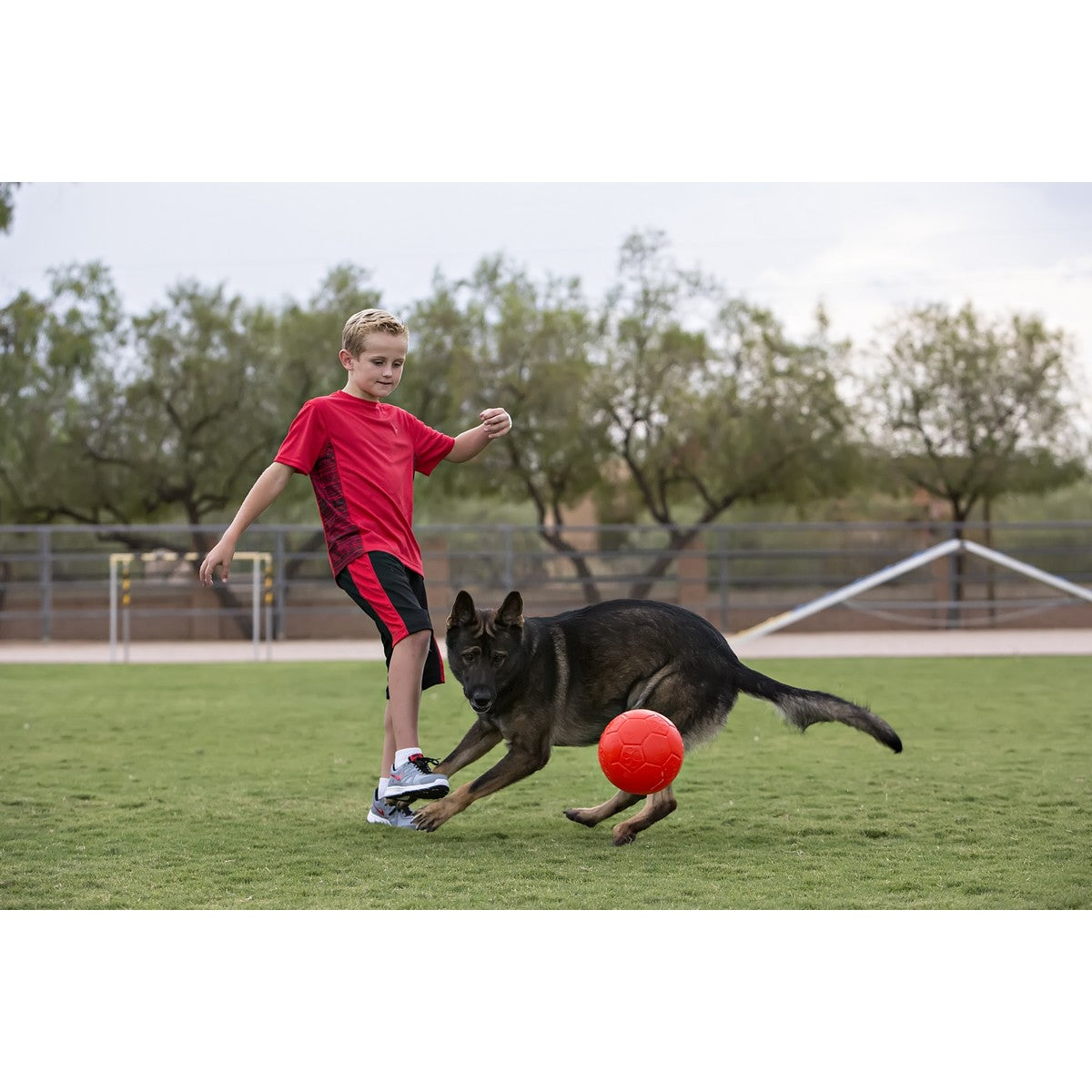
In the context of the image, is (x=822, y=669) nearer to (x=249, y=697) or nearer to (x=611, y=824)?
(x=249, y=697)

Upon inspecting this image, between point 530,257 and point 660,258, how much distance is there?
2.36 metres

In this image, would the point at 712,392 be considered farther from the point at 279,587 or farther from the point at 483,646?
the point at 483,646

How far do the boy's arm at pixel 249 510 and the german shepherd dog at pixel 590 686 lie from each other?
0.78m

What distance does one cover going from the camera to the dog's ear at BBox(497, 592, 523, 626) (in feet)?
15.7

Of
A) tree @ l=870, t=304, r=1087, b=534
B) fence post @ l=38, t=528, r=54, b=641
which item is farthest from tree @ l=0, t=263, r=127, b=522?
tree @ l=870, t=304, r=1087, b=534

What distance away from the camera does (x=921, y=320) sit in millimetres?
23406

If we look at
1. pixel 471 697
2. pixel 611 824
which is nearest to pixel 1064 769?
pixel 611 824

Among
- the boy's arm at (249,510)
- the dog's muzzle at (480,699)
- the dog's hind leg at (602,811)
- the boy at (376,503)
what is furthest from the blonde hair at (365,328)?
the dog's hind leg at (602,811)

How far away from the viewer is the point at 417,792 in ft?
15.1

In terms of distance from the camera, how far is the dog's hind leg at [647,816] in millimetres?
4613

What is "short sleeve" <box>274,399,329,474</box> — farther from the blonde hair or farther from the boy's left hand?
the boy's left hand

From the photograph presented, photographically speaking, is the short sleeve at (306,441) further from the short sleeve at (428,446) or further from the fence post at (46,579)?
the fence post at (46,579)

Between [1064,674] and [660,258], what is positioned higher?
[660,258]

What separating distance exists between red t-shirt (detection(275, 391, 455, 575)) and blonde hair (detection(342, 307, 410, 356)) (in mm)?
200
